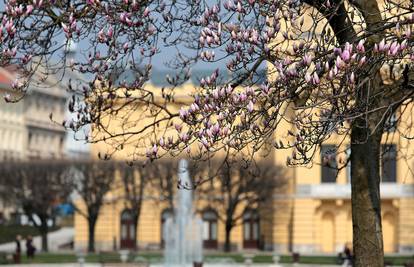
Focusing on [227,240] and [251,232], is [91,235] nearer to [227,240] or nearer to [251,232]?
[227,240]

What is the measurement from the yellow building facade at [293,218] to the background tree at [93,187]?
1014 mm

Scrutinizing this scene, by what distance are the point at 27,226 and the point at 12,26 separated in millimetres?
73260

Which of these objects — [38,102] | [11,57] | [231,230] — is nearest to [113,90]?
[11,57]

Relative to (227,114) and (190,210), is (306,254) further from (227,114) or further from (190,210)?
(227,114)

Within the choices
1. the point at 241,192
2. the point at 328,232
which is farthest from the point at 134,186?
the point at 328,232

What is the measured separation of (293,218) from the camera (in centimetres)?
6744

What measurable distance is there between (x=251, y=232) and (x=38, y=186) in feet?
43.3

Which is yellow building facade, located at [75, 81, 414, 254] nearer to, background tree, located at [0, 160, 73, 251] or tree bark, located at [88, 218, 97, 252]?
tree bark, located at [88, 218, 97, 252]

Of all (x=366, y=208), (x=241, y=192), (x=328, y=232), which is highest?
(x=241, y=192)

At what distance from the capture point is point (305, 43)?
1136cm

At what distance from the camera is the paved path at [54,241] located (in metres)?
72.4

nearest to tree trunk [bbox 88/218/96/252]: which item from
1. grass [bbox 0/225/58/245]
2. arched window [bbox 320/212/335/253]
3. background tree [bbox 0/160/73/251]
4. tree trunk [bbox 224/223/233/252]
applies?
background tree [bbox 0/160/73/251]

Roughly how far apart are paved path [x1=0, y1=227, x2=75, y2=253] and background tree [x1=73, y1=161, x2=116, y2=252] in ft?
15.7

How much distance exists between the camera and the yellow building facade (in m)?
64.4
